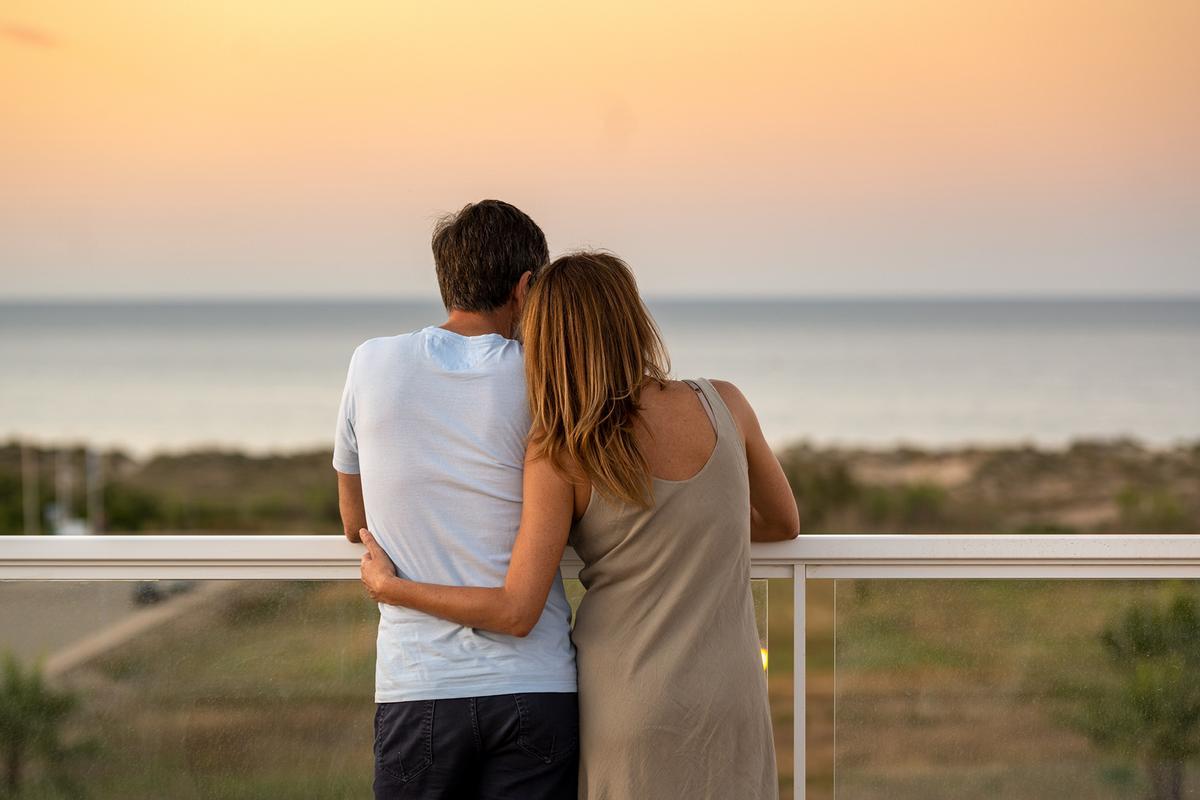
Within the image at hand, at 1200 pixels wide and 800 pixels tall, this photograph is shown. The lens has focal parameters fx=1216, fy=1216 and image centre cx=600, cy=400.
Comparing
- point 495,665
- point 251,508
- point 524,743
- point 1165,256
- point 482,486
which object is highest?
point 1165,256

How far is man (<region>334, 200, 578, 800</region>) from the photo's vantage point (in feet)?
5.68

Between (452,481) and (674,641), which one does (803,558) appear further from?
(452,481)

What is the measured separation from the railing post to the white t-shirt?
537 mm

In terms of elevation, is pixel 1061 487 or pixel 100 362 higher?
pixel 100 362

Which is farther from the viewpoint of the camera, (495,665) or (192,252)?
(192,252)

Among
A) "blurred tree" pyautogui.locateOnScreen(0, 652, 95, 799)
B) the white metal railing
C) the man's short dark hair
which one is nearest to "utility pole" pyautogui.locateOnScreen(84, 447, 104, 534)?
"blurred tree" pyautogui.locateOnScreen(0, 652, 95, 799)

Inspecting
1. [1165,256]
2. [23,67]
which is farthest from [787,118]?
[23,67]

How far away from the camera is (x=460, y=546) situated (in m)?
1.74

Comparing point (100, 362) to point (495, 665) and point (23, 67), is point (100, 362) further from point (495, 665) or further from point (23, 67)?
point (495, 665)

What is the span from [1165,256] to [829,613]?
29.7 metres

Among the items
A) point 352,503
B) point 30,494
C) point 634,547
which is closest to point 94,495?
point 30,494

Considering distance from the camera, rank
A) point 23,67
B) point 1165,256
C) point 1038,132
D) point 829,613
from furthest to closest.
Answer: point 1165,256 < point 1038,132 < point 23,67 < point 829,613

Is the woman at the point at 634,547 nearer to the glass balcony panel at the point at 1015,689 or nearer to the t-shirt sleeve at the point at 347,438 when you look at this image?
the t-shirt sleeve at the point at 347,438

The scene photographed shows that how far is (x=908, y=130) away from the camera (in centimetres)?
2509
